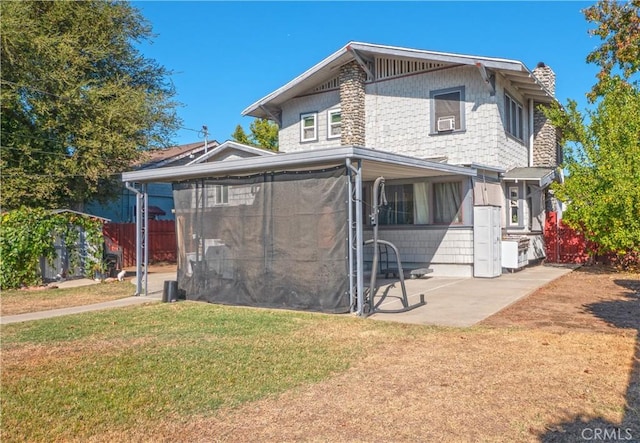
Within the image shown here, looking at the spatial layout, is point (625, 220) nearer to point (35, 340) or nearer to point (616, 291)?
point (616, 291)

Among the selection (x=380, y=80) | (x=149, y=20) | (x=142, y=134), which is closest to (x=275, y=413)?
(x=380, y=80)

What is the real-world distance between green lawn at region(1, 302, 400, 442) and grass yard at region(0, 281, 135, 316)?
193 centimetres

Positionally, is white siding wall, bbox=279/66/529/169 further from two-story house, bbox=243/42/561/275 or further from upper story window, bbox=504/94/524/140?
upper story window, bbox=504/94/524/140

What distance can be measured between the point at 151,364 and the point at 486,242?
9.36 meters

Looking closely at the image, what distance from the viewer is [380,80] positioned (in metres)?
16.0

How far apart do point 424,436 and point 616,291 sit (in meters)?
8.45

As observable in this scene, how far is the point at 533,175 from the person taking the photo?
14.4 meters

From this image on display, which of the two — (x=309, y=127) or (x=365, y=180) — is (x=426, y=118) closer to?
(x=365, y=180)

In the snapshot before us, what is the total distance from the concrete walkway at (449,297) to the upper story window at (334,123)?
6.02 meters

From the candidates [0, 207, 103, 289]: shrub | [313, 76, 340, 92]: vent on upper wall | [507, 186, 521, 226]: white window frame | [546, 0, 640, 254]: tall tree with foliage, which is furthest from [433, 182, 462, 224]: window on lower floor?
[0, 207, 103, 289]: shrub

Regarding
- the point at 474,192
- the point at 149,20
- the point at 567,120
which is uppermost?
the point at 149,20

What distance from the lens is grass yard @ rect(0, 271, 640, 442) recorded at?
150 inches

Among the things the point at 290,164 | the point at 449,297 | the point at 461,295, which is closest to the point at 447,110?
the point at 461,295

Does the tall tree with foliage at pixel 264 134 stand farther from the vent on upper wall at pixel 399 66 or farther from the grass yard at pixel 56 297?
the grass yard at pixel 56 297
